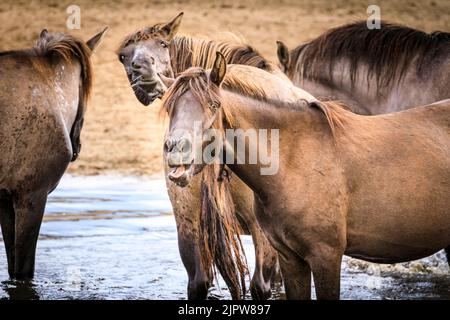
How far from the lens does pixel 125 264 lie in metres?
6.79

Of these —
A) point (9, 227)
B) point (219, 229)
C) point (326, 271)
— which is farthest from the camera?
point (9, 227)

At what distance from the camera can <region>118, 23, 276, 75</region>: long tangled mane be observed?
5570 millimetres

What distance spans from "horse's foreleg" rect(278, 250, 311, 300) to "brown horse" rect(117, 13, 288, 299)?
602 mm

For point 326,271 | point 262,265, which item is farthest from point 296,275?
point 262,265

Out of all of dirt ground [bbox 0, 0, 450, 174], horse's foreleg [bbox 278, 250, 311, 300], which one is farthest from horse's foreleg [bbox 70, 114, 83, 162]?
dirt ground [bbox 0, 0, 450, 174]

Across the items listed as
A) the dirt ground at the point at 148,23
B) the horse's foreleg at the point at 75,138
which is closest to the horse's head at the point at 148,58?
the horse's foreleg at the point at 75,138

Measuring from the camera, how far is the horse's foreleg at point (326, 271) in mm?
4004

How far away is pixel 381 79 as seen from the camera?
6547 mm

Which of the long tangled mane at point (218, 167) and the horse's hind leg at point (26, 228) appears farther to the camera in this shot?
the horse's hind leg at point (26, 228)

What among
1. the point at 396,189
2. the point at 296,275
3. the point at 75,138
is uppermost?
the point at 396,189

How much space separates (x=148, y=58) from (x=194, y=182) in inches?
39.3

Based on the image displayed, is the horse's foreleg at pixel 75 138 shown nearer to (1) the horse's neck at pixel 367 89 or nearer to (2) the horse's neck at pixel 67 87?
(2) the horse's neck at pixel 67 87

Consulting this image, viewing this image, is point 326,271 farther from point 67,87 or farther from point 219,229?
point 67,87

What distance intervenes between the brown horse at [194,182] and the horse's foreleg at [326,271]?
0.79m
